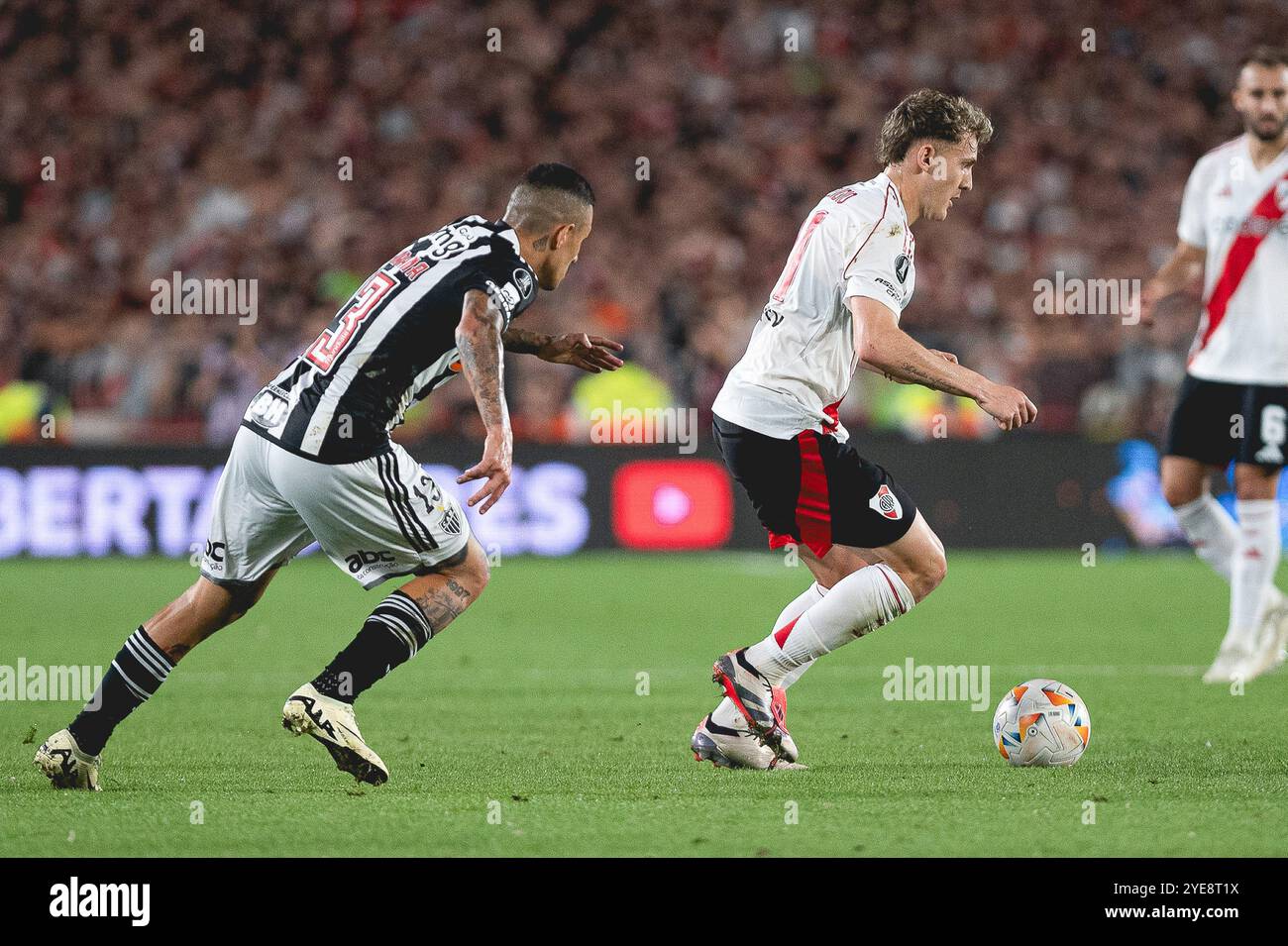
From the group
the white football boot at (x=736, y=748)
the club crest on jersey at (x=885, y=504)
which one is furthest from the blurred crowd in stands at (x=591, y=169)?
the club crest on jersey at (x=885, y=504)

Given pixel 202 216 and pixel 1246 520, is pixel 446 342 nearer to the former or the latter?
pixel 1246 520

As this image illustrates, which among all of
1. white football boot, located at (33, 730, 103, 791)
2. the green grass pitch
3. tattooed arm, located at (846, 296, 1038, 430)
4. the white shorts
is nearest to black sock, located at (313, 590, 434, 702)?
the white shorts

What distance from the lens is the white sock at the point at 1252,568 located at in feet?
25.2

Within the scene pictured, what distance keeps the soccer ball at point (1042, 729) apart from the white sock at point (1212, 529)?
2144 mm

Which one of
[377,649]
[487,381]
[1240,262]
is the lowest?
[377,649]

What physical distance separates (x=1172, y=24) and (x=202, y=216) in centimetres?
1198

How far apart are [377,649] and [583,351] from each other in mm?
1260

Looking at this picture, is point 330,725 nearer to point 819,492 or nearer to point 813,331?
point 819,492

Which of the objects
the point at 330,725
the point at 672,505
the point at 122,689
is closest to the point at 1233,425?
the point at 330,725

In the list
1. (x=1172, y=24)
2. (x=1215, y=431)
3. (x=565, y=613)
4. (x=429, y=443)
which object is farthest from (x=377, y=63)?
(x=1215, y=431)

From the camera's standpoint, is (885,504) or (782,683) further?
(782,683)

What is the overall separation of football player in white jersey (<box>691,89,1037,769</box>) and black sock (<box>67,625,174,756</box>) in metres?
1.80

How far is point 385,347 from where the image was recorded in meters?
5.41

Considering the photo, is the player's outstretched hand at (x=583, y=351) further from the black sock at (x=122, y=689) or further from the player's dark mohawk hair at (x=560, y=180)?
the black sock at (x=122, y=689)
